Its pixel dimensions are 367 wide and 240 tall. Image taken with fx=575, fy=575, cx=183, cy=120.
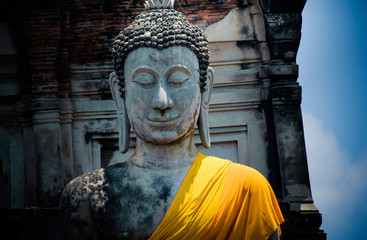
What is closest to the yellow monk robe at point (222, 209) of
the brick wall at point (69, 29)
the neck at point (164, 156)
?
the neck at point (164, 156)

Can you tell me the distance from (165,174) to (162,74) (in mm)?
859

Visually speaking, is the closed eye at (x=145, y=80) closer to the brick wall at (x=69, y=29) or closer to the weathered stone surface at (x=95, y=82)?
the weathered stone surface at (x=95, y=82)

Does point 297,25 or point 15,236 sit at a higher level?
point 297,25

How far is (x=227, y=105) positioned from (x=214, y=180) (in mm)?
4656

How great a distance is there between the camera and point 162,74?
194 inches

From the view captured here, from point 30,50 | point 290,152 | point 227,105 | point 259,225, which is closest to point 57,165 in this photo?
point 30,50

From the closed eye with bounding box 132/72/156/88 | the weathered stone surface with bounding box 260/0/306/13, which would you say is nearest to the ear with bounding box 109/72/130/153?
the closed eye with bounding box 132/72/156/88

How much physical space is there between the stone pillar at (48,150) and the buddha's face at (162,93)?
4.24 m

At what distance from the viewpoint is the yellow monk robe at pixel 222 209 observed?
14.9 feet

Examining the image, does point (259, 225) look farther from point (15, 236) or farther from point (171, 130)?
point (15, 236)

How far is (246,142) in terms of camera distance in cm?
930

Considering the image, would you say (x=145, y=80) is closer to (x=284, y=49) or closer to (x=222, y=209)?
(x=222, y=209)

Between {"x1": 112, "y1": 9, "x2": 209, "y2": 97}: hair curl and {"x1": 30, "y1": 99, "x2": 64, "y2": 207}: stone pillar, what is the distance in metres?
4.06

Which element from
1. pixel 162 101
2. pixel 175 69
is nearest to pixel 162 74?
pixel 175 69
